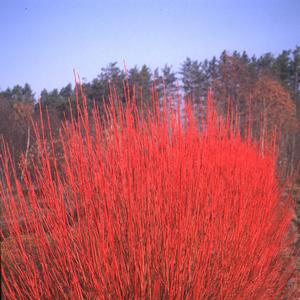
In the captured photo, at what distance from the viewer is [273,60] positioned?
94.4 ft

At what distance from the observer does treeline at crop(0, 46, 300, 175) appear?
12.0 m

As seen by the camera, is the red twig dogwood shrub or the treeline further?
the treeline

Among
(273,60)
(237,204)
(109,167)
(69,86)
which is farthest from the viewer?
(273,60)

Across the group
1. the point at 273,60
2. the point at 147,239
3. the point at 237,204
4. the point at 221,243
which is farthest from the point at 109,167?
the point at 273,60

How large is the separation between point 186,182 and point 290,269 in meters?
2.23

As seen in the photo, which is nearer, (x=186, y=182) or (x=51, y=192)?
(x=51, y=192)

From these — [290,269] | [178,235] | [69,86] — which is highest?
[69,86]

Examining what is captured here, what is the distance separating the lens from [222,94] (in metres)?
16.8

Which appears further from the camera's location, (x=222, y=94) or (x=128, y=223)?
(x=222, y=94)

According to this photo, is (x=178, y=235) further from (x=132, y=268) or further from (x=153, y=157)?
(x=153, y=157)

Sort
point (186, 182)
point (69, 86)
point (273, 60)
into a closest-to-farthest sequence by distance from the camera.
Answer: point (186, 182)
point (69, 86)
point (273, 60)

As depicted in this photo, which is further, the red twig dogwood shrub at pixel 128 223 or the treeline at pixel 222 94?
the treeline at pixel 222 94

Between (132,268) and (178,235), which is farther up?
(178,235)

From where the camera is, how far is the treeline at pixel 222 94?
1201cm
